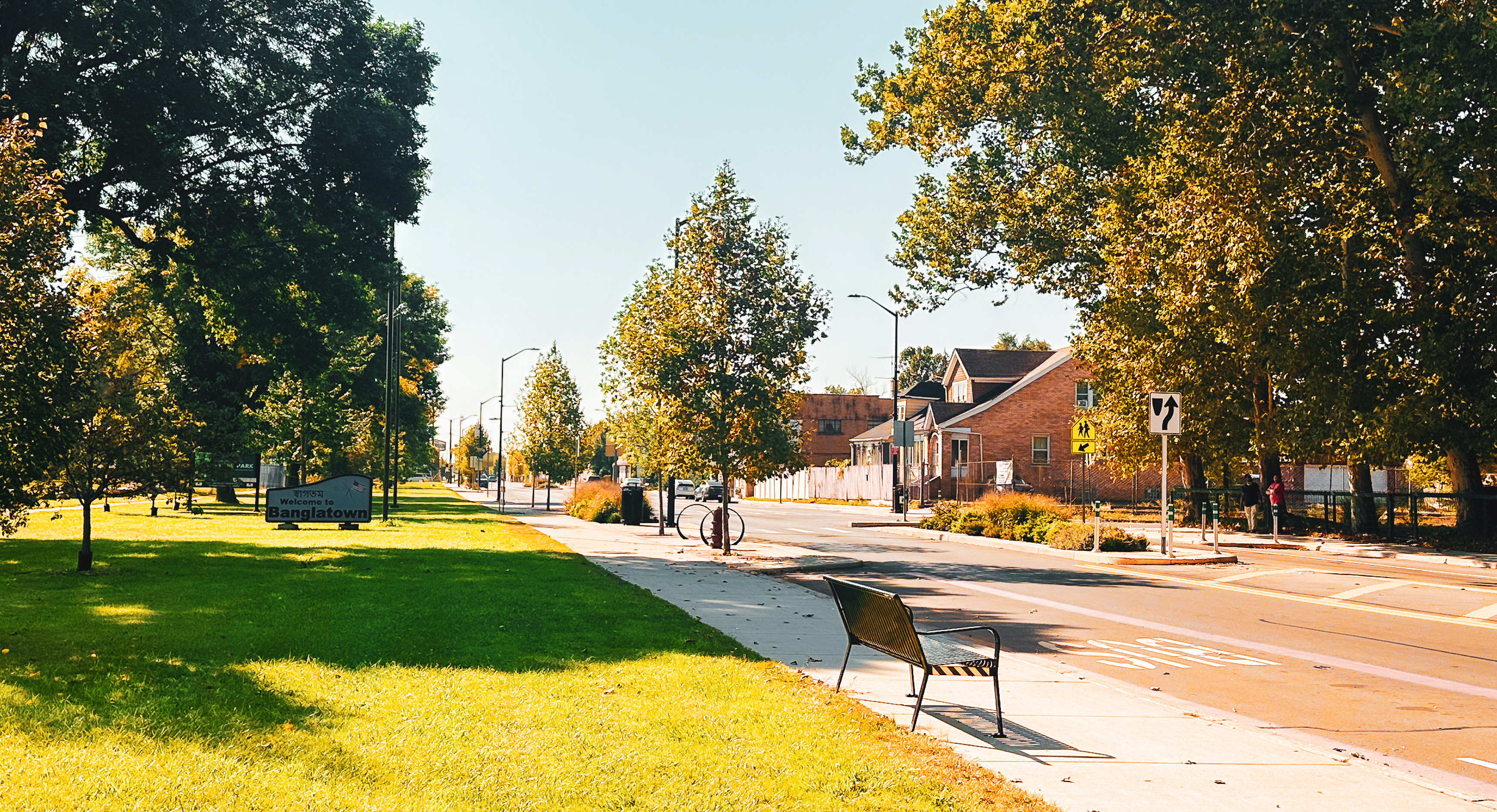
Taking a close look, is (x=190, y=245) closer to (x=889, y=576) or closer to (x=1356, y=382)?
(x=889, y=576)

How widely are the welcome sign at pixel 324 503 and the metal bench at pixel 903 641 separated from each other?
75.0ft

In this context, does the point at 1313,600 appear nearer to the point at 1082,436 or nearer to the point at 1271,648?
the point at 1271,648

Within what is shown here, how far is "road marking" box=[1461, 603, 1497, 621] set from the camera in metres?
14.0

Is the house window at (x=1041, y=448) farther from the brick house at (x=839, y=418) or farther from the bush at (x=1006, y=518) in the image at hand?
the brick house at (x=839, y=418)

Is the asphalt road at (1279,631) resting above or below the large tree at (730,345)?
Answer: below

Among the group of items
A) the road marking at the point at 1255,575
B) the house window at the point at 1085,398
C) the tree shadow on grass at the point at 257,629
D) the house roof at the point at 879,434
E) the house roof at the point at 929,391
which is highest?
the house roof at the point at 929,391

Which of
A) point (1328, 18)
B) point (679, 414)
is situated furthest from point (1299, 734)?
point (1328, 18)

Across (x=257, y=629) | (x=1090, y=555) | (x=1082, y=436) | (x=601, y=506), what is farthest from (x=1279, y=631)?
(x=601, y=506)

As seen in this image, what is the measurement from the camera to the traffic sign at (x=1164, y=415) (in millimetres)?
21859

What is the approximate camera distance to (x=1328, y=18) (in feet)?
73.9

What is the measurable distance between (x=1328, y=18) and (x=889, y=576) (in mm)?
14910

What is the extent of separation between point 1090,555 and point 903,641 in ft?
52.3

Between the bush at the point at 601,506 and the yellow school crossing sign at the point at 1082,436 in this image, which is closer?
the yellow school crossing sign at the point at 1082,436

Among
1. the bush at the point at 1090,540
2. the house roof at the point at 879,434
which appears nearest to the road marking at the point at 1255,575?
the bush at the point at 1090,540
